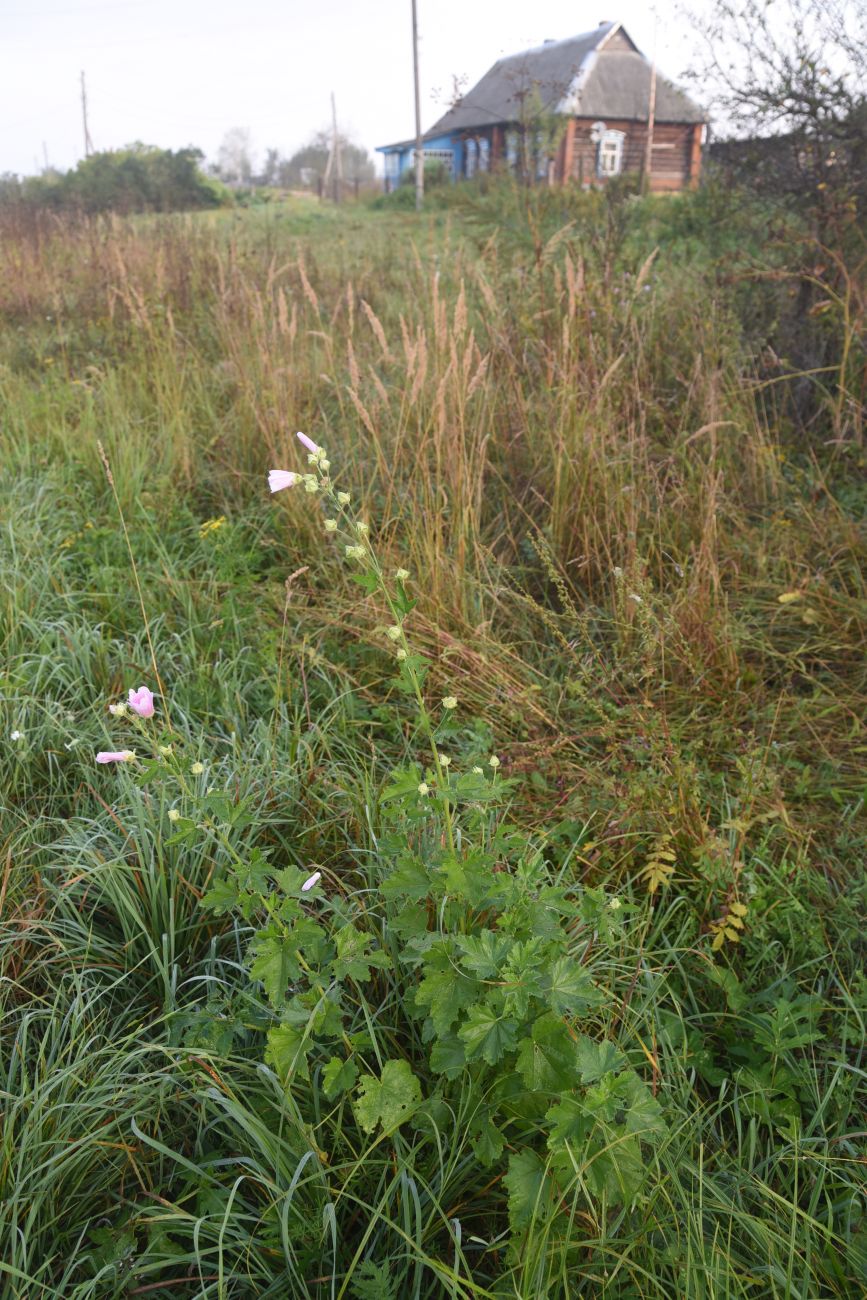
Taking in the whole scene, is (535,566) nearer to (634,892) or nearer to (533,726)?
(533,726)

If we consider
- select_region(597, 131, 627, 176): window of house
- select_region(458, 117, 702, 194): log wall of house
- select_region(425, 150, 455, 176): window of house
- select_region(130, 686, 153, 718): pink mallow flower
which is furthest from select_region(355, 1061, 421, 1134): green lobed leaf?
select_region(425, 150, 455, 176): window of house

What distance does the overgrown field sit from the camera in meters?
1.21

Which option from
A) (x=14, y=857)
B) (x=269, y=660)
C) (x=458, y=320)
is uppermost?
(x=458, y=320)

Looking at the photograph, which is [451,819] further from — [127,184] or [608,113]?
[608,113]

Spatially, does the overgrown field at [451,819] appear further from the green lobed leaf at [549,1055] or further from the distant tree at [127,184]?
the distant tree at [127,184]

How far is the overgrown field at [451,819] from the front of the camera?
121 cm

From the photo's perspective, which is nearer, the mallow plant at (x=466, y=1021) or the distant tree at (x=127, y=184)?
the mallow plant at (x=466, y=1021)

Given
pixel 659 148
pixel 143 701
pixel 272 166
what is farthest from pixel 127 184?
pixel 272 166

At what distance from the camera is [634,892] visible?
1.94 m

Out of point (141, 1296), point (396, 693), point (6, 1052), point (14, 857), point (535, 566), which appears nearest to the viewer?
point (141, 1296)

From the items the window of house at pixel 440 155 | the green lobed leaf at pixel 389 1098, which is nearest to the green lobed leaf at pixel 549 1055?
the green lobed leaf at pixel 389 1098

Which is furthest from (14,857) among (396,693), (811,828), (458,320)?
(458,320)

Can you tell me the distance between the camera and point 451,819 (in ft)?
4.74

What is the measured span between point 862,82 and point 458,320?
306 cm
